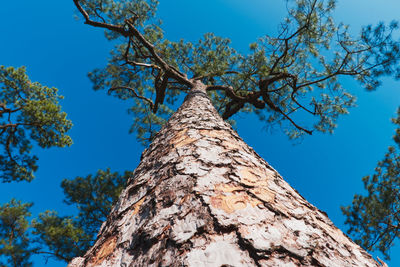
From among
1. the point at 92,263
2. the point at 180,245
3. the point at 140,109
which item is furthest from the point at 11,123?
the point at 180,245

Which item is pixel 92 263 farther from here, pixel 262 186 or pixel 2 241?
pixel 2 241

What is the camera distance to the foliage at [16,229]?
21.1 feet

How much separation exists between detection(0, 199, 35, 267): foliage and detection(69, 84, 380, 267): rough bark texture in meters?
7.35

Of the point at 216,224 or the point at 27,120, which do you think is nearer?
the point at 216,224

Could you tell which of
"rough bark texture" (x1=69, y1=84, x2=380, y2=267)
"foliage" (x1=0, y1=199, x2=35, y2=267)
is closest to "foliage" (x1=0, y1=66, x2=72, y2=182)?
"foliage" (x1=0, y1=199, x2=35, y2=267)

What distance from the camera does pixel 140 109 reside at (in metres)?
9.29

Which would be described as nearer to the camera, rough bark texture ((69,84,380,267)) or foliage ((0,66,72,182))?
rough bark texture ((69,84,380,267))

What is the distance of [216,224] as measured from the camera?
0.79 metres

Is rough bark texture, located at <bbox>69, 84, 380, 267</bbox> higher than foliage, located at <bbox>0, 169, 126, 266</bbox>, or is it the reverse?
foliage, located at <bbox>0, 169, 126, 266</bbox>

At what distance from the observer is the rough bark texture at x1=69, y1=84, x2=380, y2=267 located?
688mm

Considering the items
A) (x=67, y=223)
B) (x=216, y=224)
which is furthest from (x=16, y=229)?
(x=216, y=224)

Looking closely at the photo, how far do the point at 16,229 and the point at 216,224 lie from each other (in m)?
8.79

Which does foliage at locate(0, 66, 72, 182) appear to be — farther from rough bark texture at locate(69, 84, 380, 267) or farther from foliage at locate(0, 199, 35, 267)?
rough bark texture at locate(69, 84, 380, 267)

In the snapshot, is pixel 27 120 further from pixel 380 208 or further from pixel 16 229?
pixel 380 208
